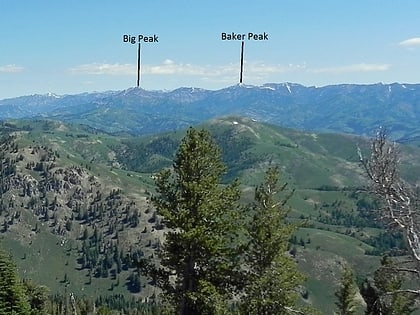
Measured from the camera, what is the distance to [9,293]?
68.4m

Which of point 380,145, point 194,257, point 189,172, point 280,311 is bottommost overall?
point 280,311

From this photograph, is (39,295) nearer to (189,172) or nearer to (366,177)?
(189,172)

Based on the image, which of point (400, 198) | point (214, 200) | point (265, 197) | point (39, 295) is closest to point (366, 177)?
point (400, 198)

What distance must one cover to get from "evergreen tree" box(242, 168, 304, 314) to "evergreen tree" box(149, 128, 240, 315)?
1.79 metres

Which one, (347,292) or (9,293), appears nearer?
(347,292)

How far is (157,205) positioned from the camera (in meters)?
36.2

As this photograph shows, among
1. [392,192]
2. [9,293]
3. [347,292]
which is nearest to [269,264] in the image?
[392,192]

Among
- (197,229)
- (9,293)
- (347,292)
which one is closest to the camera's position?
(197,229)

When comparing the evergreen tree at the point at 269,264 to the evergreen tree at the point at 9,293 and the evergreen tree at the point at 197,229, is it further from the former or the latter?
the evergreen tree at the point at 9,293

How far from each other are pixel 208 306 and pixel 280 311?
5.86 meters

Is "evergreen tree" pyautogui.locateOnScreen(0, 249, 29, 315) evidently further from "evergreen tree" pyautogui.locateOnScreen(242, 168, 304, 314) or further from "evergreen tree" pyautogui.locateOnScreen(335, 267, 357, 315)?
"evergreen tree" pyautogui.locateOnScreen(242, 168, 304, 314)

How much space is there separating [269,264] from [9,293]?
43018mm

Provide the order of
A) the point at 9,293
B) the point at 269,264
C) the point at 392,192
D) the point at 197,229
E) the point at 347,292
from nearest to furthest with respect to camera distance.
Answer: the point at 392,192 < the point at 197,229 < the point at 269,264 < the point at 347,292 < the point at 9,293

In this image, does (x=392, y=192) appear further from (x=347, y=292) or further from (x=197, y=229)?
(x=347, y=292)
